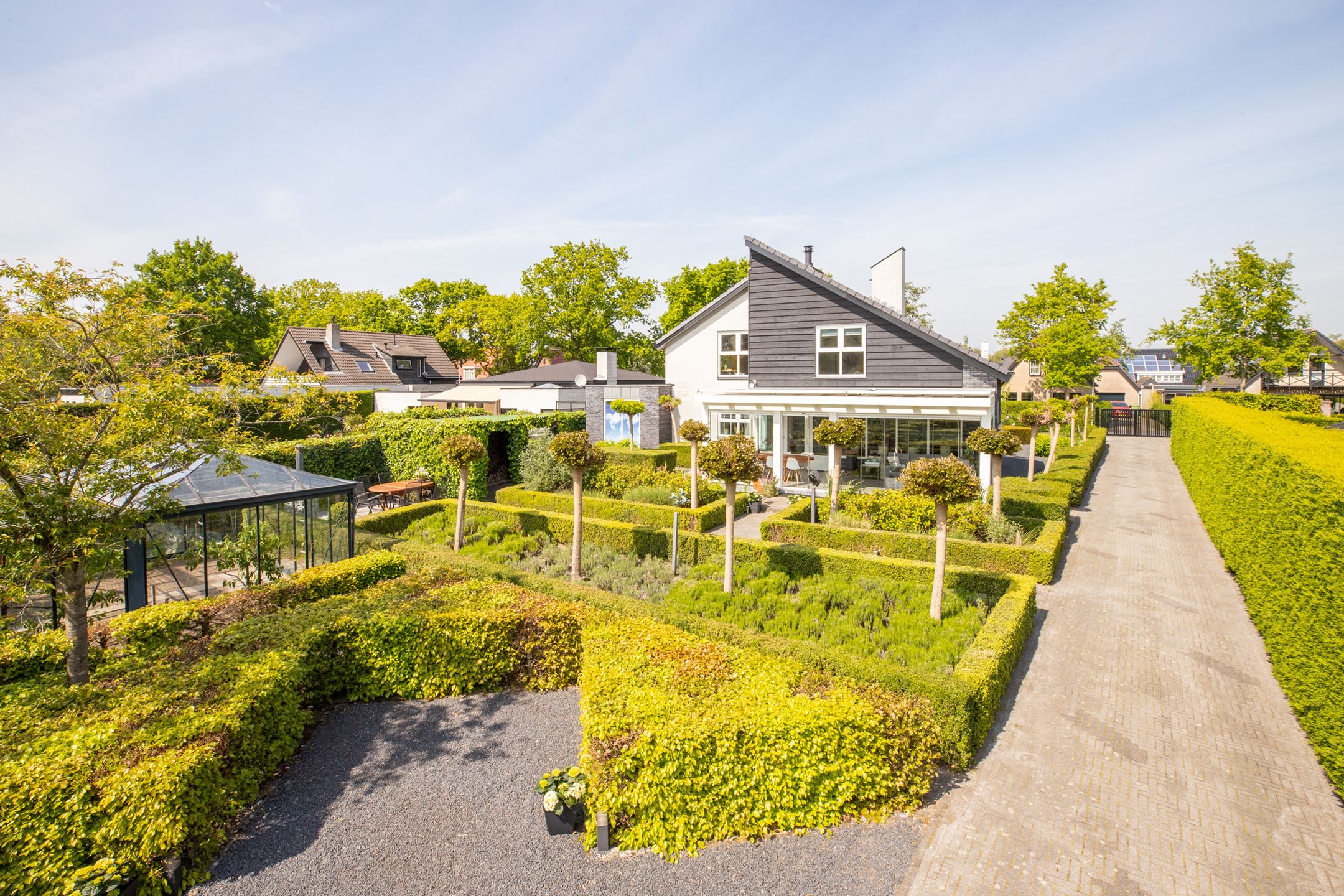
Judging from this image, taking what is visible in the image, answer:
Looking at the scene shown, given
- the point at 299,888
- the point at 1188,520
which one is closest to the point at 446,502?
the point at 299,888

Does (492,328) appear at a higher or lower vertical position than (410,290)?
lower

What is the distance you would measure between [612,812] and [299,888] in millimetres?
2515

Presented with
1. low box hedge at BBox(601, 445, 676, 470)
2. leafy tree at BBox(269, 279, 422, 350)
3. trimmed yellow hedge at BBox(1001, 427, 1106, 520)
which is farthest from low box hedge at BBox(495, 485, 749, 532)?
leafy tree at BBox(269, 279, 422, 350)

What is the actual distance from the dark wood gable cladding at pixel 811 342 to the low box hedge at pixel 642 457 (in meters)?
3.90

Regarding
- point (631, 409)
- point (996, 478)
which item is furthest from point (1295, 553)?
point (631, 409)

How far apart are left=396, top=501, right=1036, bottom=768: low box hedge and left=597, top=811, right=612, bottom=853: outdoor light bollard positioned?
2.82 meters

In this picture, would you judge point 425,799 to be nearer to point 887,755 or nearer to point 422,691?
point 422,691

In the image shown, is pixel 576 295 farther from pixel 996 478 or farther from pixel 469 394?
pixel 996 478

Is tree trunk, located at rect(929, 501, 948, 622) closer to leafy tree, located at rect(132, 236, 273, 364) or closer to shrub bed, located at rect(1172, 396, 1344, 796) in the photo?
shrub bed, located at rect(1172, 396, 1344, 796)

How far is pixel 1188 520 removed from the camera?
633 inches

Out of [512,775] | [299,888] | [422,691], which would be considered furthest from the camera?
[422,691]

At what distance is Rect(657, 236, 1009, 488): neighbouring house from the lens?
16.8 metres

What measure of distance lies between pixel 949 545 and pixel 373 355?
125ft

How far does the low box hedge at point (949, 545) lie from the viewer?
11.1m
